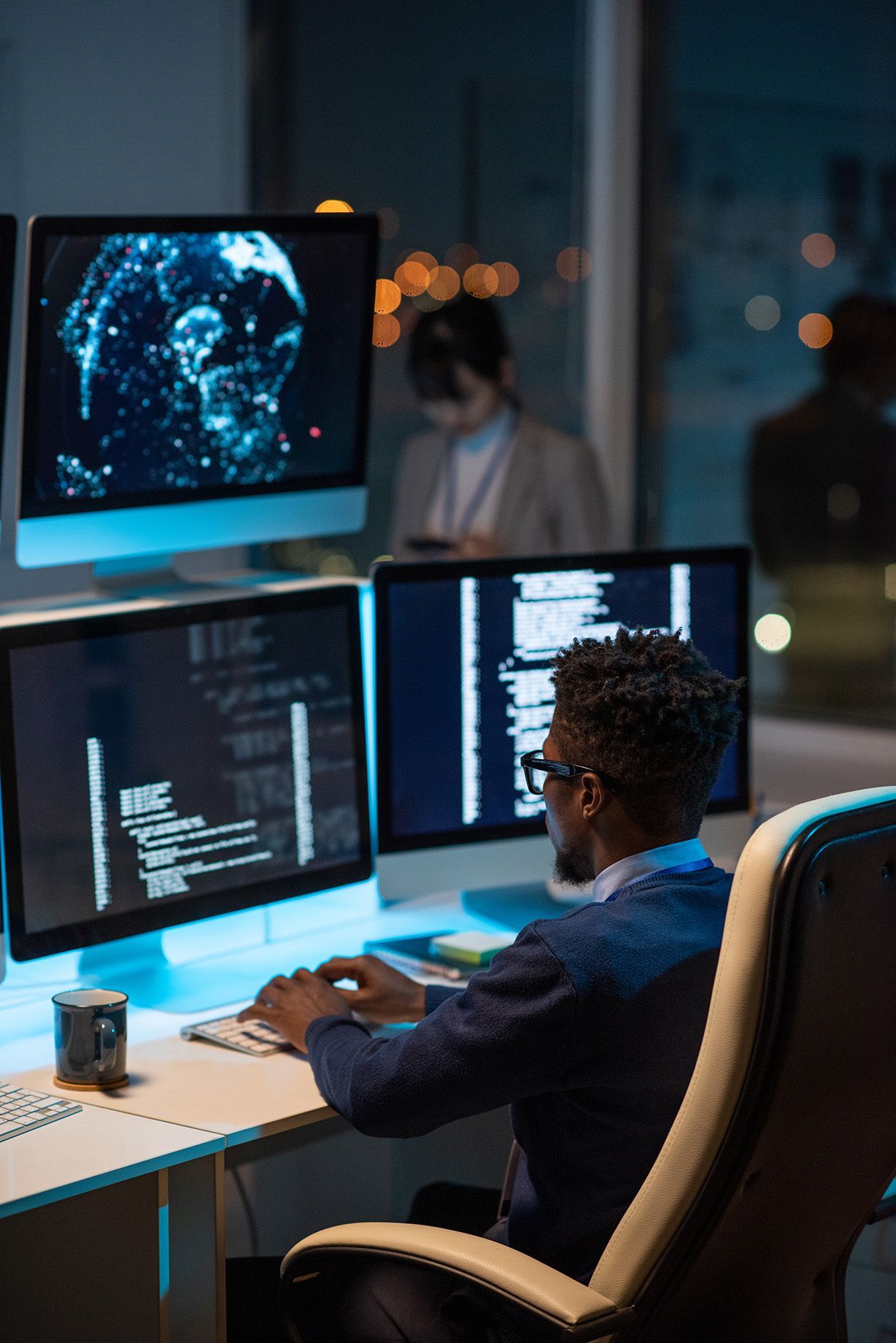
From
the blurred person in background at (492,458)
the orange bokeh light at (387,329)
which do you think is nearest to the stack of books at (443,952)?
the blurred person in background at (492,458)

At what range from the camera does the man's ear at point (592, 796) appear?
1487 millimetres

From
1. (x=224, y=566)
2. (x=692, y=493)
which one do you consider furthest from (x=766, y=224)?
(x=224, y=566)

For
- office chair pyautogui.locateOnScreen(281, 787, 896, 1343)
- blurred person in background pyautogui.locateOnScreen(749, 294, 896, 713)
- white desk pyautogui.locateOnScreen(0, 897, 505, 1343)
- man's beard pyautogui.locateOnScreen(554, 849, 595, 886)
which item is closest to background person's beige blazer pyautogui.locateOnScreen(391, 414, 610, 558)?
blurred person in background pyautogui.locateOnScreen(749, 294, 896, 713)

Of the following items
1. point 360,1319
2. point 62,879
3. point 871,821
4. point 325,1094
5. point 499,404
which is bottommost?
point 360,1319

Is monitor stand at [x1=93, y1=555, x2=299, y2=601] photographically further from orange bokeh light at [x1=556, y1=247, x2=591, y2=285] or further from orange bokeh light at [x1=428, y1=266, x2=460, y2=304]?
orange bokeh light at [x1=428, y1=266, x2=460, y2=304]

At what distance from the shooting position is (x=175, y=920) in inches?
77.0

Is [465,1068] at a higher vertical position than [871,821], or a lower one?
lower

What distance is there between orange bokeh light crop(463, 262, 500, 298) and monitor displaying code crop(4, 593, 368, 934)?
2.44 metres

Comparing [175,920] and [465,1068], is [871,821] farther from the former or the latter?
[175,920]

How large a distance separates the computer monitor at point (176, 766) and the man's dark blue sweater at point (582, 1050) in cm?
55

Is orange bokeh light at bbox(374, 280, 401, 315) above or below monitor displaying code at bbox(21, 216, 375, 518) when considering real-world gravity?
above

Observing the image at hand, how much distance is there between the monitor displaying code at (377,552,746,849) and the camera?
6.93 ft

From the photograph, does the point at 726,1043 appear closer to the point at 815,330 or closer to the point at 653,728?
the point at 653,728

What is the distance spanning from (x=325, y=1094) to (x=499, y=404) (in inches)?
91.2
